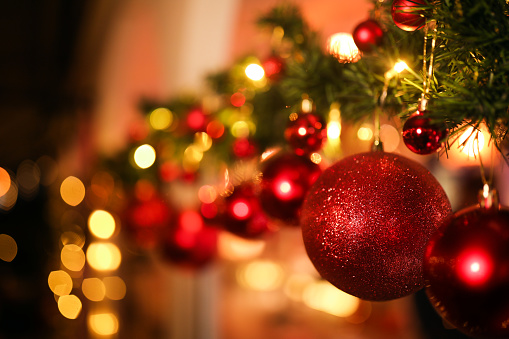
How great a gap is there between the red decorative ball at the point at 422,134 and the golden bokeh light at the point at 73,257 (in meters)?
3.67

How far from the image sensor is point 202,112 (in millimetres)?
1022

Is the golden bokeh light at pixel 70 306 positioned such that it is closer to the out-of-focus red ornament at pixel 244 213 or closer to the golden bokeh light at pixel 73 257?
the golden bokeh light at pixel 73 257

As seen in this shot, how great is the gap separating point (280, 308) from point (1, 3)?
3118mm

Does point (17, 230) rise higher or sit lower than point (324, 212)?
lower

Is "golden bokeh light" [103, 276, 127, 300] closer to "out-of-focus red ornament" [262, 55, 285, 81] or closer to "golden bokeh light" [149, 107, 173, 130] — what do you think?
"golden bokeh light" [149, 107, 173, 130]

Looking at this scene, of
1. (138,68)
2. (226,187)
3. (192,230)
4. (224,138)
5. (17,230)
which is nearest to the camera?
(226,187)

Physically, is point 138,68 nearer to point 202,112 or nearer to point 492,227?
point 202,112

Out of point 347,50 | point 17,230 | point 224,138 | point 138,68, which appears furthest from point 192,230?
point 17,230

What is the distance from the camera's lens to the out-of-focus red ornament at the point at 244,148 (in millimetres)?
848

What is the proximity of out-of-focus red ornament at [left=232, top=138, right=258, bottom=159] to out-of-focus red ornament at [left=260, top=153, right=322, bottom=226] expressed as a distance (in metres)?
0.21

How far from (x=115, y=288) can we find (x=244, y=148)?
2.66 meters

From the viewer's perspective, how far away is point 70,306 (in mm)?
3879

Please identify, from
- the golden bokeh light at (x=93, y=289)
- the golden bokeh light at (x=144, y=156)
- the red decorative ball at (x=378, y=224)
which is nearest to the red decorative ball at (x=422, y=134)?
the red decorative ball at (x=378, y=224)

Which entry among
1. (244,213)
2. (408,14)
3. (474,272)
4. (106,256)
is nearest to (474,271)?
(474,272)
